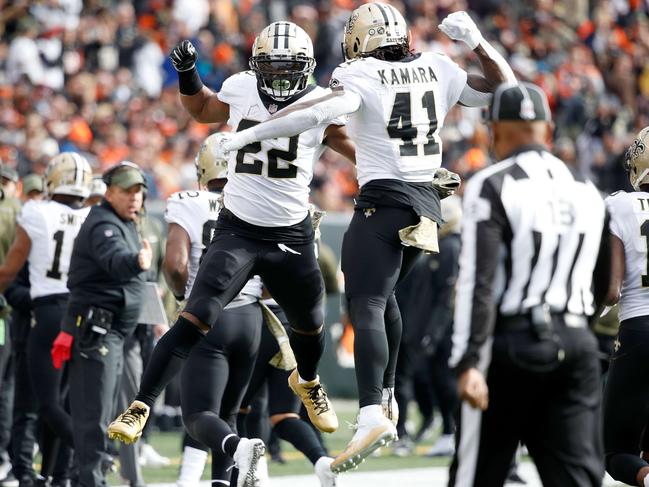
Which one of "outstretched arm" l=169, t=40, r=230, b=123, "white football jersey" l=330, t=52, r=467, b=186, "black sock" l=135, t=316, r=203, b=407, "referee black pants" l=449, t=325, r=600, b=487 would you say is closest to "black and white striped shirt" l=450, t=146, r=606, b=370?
"referee black pants" l=449, t=325, r=600, b=487

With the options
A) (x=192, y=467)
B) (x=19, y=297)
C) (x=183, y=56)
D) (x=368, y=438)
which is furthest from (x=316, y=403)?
(x=19, y=297)

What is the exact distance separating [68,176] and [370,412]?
329 centimetres

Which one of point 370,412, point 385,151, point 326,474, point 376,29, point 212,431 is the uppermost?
point 376,29

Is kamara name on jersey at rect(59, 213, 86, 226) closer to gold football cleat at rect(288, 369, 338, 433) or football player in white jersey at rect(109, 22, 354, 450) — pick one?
football player in white jersey at rect(109, 22, 354, 450)

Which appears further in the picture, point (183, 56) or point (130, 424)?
point (183, 56)

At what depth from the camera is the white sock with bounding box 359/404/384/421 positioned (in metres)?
7.14

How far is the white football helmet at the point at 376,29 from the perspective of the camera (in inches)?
300

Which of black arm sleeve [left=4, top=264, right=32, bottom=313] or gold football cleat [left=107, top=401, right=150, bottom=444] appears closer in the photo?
gold football cleat [left=107, top=401, right=150, bottom=444]

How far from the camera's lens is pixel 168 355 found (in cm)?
721

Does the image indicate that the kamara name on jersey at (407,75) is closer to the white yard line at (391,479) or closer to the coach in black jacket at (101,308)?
the coach in black jacket at (101,308)

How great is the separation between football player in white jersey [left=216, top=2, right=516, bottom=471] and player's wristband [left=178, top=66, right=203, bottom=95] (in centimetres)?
63

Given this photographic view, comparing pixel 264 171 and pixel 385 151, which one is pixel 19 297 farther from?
pixel 385 151

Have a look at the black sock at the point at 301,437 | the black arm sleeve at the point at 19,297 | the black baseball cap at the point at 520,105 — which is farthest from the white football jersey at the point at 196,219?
the black baseball cap at the point at 520,105

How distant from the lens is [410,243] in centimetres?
743
